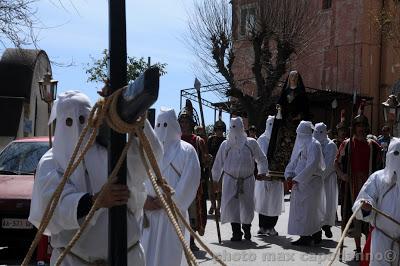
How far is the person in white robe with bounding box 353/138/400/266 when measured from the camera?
6.20m

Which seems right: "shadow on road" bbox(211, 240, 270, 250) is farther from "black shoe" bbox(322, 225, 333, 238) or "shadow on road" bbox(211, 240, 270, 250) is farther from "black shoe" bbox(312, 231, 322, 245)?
"black shoe" bbox(322, 225, 333, 238)

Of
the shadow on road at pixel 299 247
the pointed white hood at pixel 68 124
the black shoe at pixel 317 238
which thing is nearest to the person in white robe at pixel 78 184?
the pointed white hood at pixel 68 124

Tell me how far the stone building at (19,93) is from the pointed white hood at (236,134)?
1077 cm

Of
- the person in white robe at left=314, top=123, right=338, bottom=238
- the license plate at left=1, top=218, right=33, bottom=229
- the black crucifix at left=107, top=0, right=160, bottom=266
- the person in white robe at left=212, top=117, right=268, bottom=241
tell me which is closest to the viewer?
the black crucifix at left=107, top=0, right=160, bottom=266

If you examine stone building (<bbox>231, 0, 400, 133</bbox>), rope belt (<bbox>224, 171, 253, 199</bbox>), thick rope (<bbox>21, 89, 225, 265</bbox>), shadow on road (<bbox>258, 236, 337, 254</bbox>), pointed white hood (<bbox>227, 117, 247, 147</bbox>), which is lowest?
shadow on road (<bbox>258, 236, 337, 254</bbox>)

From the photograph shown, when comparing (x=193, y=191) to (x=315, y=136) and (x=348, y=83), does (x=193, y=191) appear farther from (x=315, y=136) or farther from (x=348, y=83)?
(x=348, y=83)

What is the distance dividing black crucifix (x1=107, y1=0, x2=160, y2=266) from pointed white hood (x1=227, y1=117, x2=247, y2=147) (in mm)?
9085

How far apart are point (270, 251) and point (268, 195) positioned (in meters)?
2.63

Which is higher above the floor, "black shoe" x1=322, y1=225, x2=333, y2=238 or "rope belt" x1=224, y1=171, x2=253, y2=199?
"rope belt" x1=224, y1=171, x2=253, y2=199

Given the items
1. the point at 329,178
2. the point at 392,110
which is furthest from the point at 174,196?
the point at 392,110

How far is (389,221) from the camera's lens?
6.22 metres

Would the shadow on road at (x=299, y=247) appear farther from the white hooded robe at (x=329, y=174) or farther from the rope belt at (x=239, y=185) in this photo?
the rope belt at (x=239, y=185)

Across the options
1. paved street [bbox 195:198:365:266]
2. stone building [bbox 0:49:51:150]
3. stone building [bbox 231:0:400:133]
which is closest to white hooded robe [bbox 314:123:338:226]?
paved street [bbox 195:198:365:266]

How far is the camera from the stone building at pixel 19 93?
21078 mm
